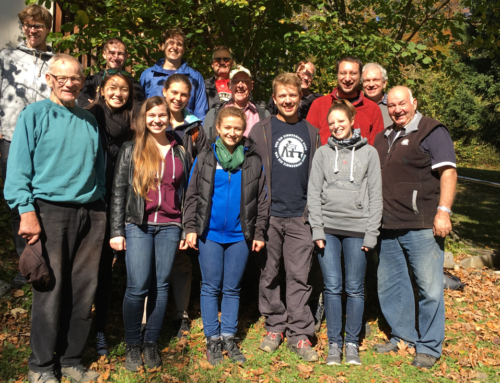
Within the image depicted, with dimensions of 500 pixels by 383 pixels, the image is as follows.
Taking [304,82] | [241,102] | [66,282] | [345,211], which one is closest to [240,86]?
[241,102]

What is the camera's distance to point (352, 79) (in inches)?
182

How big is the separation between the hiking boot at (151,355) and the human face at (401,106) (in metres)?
2.99

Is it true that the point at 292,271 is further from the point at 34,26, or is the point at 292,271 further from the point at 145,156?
the point at 34,26

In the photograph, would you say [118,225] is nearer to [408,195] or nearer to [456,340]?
[408,195]

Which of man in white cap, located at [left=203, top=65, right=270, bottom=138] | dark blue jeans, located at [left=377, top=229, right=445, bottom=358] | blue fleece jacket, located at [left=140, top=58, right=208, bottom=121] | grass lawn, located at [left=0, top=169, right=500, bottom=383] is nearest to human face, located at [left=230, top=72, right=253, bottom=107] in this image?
man in white cap, located at [left=203, top=65, right=270, bottom=138]

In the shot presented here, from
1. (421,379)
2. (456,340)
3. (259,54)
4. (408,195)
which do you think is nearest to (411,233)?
(408,195)

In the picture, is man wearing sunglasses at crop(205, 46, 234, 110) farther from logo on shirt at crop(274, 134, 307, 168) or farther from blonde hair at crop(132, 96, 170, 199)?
blonde hair at crop(132, 96, 170, 199)

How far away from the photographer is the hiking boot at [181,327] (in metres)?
4.57

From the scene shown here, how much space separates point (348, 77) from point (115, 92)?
234cm

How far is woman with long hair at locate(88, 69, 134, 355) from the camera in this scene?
3.91 m

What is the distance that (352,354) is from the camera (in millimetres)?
4094

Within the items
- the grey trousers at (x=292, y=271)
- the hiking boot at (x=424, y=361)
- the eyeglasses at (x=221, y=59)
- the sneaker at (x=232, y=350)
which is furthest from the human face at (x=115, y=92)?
the hiking boot at (x=424, y=361)

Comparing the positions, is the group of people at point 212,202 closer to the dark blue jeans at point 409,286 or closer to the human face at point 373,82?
the dark blue jeans at point 409,286

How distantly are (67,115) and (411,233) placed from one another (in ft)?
10.1
